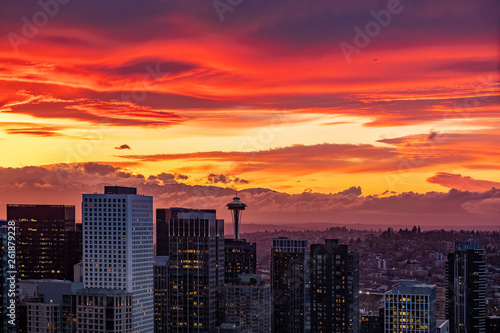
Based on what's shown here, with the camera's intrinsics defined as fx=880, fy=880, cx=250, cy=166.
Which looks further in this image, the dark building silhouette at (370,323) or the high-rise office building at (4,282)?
the dark building silhouette at (370,323)

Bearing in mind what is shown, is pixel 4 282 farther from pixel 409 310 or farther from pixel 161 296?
pixel 409 310

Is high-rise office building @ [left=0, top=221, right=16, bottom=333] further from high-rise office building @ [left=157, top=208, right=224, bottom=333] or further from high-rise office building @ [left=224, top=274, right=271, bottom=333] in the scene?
high-rise office building @ [left=224, top=274, right=271, bottom=333]

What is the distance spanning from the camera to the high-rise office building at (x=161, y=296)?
172500 millimetres

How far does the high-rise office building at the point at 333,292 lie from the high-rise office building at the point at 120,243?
30162mm

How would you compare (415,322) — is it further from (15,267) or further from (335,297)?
(15,267)

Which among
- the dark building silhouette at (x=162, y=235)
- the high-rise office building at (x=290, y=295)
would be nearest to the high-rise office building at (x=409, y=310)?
Result: the high-rise office building at (x=290, y=295)

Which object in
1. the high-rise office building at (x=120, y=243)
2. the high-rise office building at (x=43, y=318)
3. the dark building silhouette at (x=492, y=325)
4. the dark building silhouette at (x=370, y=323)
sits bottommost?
the dark building silhouette at (x=492, y=325)

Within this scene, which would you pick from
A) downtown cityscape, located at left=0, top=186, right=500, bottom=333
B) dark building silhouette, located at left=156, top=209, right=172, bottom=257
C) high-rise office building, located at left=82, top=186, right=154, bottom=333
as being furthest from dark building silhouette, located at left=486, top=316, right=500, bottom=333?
high-rise office building, located at left=82, top=186, right=154, bottom=333

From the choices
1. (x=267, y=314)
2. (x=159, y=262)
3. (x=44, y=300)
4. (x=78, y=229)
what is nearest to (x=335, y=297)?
(x=267, y=314)

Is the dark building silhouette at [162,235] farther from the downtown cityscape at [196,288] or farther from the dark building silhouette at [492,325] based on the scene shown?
the dark building silhouette at [492,325]

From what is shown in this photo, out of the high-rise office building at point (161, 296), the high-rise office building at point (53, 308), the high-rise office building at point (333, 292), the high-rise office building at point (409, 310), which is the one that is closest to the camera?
the high-rise office building at point (53, 308)

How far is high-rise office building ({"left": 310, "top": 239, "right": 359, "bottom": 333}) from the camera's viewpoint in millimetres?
160125

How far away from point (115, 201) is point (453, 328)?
76.4m

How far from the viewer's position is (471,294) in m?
190
